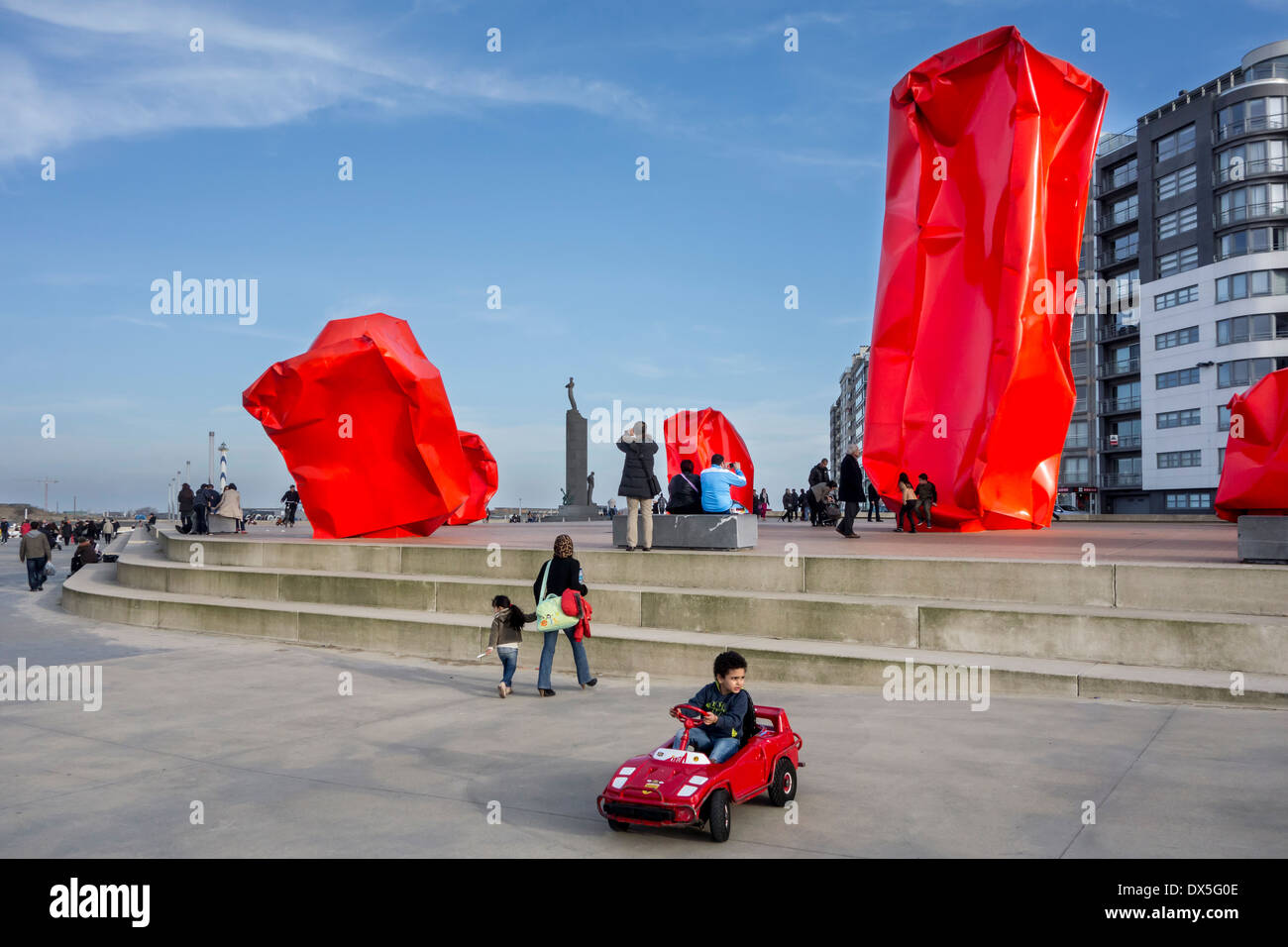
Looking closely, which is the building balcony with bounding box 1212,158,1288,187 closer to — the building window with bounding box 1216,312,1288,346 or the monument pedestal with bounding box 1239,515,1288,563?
the building window with bounding box 1216,312,1288,346

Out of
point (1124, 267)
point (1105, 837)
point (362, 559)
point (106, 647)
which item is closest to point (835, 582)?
point (1105, 837)

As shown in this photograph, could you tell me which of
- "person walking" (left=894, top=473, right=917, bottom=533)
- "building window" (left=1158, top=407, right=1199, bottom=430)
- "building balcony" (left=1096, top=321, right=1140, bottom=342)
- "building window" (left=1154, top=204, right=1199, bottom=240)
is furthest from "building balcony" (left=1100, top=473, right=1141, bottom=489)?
"person walking" (left=894, top=473, right=917, bottom=533)

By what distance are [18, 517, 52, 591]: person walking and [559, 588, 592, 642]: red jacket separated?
19582 millimetres

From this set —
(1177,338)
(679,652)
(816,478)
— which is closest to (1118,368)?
(1177,338)

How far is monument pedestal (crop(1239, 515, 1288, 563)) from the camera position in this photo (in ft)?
35.9

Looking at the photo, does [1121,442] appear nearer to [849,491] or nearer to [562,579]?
[849,491]

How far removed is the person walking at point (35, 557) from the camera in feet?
77.1

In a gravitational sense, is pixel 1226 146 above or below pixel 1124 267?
above

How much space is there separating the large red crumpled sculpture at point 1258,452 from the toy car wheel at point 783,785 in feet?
49.0

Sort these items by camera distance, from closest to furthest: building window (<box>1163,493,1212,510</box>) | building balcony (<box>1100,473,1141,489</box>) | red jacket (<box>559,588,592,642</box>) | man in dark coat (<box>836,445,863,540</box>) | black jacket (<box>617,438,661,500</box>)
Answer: red jacket (<box>559,588,592,642</box>) < black jacket (<box>617,438,661,500</box>) < man in dark coat (<box>836,445,863,540</box>) < building window (<box>1163,493,1212,510</box>) < building balcony (<box>1100,473,1141,489</box>)

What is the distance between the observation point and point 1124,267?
6550 centimetres

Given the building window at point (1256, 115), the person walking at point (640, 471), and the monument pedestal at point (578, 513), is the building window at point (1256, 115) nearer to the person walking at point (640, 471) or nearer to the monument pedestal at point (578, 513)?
the monument pedestal at point (578, 513)
